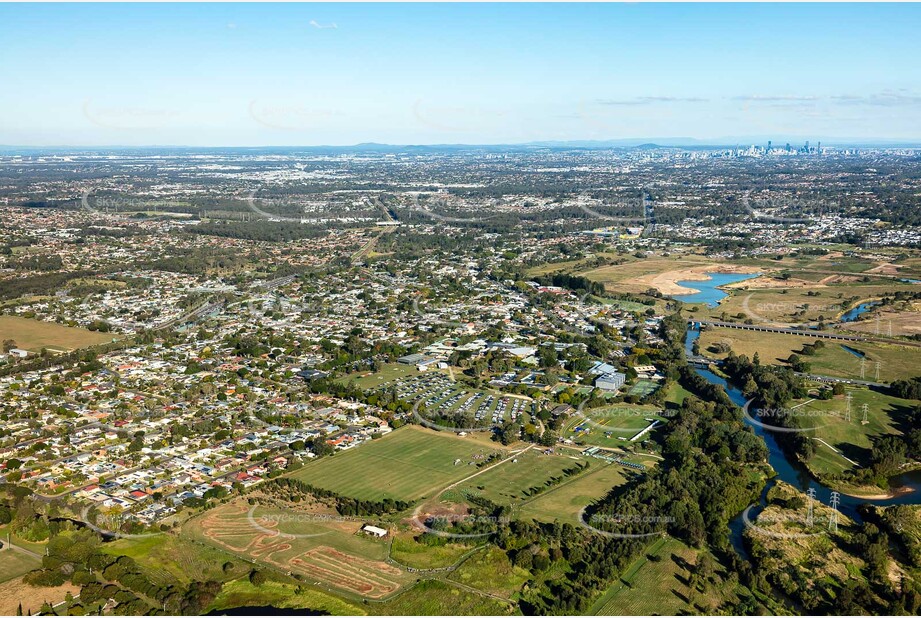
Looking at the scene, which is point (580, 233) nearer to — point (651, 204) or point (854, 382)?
point (651, 204)

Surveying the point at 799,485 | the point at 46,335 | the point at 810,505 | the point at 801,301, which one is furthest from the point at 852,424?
the point at 46,335

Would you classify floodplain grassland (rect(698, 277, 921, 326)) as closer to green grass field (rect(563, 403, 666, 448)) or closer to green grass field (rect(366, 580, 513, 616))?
green grass field (rect(563, 403, 666, 448))

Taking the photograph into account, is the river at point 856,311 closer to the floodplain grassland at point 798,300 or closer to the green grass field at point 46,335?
the floodplain grassland at point 798,300

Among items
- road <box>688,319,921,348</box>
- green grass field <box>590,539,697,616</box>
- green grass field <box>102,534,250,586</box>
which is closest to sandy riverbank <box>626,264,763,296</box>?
road <box>688,319,921,348</box>

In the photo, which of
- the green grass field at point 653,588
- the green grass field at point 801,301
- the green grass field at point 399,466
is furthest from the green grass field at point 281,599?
the green grass field at point 801,301

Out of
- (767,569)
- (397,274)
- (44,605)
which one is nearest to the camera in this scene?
(44,605)

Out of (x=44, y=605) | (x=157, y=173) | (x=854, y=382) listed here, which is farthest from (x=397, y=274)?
(x=157, y=173)

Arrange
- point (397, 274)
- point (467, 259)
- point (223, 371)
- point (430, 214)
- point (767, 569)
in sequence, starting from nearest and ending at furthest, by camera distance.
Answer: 1. point (767, 569)
2. point (223, 371)
3. point (397, 274)
4. point (467, 259)
5. point (430, 214)

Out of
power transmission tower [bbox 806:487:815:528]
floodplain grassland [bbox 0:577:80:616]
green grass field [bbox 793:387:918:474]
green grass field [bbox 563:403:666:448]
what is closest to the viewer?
floodplain grassland [bbox 0:577:80:616]
